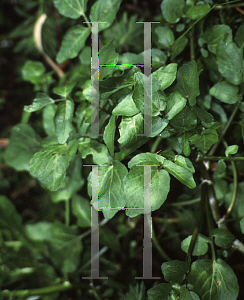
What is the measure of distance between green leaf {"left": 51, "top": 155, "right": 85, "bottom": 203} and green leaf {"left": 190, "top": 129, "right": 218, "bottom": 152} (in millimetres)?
248

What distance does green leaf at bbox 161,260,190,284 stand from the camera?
33cm

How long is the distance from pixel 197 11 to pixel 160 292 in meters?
0.42

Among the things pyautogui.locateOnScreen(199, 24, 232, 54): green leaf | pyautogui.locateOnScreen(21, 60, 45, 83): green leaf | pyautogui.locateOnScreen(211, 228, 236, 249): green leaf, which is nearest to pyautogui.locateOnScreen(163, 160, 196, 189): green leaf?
pyautogui.locateOnScreen(211, 228, 236, 249): green leaf

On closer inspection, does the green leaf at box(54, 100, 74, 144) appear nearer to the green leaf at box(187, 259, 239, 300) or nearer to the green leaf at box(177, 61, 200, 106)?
the green leaf at box(177, 61, 200, 106)

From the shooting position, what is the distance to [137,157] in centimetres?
31

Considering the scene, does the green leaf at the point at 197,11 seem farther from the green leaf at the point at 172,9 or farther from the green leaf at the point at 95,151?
the green leaf at the point at 95,151

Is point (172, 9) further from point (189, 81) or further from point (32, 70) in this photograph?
point (32, 70)

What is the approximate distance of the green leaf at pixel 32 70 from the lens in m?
0.59

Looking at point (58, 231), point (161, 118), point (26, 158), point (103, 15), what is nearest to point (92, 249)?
point (58, 231)

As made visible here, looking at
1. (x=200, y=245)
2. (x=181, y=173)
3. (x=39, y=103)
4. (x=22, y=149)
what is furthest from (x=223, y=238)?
(x=22, y=149)

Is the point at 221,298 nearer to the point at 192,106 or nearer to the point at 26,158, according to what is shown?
the point at 192,106

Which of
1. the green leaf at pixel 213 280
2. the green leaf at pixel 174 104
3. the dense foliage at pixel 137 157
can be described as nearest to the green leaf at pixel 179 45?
the dense foliage at pixel 137 157

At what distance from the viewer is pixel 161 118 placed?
31 cm

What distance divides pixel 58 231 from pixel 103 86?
37 cm
